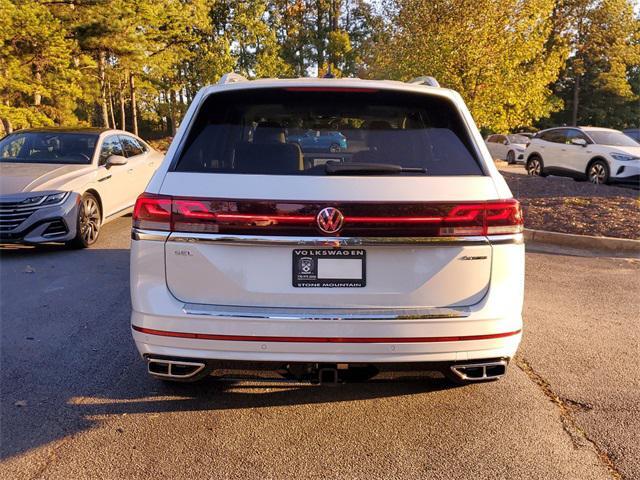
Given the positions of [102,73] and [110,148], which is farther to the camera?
[102,73]

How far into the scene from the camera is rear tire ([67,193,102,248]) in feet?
24.4

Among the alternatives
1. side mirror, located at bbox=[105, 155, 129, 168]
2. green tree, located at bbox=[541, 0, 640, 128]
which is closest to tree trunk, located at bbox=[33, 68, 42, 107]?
side mirror, located at bbox=[105, 155, 129, 168]

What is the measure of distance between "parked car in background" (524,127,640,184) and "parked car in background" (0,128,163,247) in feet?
38.3

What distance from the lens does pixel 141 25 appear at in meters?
23.8

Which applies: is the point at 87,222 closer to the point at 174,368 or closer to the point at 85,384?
the point at 85,384

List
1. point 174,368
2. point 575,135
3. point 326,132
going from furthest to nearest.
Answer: point 575,135, point 326,132, point 174,368

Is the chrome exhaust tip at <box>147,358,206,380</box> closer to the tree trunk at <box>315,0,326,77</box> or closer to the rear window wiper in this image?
the rear window wiper

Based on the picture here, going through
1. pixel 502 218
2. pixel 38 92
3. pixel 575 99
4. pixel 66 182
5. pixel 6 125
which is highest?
pixel 575 99

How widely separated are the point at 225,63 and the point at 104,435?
2577 centimetres

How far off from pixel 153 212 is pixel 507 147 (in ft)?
92.5

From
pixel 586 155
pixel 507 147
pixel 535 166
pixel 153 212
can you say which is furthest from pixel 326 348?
pixel 507 147

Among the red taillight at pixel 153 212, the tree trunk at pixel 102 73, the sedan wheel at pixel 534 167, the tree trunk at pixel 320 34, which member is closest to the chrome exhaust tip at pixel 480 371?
the red taillight at pixel 153 212

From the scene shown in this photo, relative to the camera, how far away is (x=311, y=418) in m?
3.25

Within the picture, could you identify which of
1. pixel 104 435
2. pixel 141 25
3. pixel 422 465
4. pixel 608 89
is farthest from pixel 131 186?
pixel 608 89
